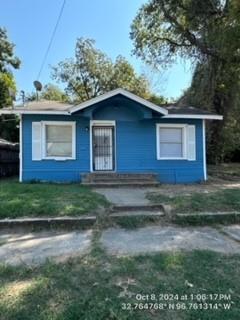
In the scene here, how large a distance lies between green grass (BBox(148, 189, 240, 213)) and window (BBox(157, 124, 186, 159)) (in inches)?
166

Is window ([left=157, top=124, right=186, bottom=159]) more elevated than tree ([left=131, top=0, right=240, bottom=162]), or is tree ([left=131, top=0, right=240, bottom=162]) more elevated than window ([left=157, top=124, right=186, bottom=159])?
tree ([left=131, top=0, right=240, bottom=162])

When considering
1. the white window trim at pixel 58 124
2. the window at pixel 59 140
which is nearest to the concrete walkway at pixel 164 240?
the white window trim at pixel 58 124

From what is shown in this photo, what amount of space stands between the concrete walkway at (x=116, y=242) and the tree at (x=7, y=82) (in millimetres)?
13792

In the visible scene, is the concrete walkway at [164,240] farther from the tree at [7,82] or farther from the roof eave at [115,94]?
the tree at [7,82]

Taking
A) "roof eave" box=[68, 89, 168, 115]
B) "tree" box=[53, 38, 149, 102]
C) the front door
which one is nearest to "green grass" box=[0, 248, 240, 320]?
"roof eave" box=[68, 89, 168, 115]

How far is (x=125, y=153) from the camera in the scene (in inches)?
486

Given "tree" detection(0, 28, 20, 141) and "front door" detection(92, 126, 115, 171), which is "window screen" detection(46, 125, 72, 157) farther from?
"tree" detection(0, 28, 20, 141)

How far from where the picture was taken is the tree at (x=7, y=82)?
20.1 meters

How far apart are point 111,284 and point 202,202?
4408mm

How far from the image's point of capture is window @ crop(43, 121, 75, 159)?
11935 mm

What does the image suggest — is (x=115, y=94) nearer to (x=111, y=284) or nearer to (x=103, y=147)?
(x=103, y=147)

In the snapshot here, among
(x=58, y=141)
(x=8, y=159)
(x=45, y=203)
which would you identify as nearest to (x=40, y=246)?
(x=45, y=203)

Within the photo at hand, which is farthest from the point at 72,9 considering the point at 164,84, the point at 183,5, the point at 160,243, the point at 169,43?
the point at 164,84

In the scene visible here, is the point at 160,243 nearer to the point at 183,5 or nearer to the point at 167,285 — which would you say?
the point at 167,285
